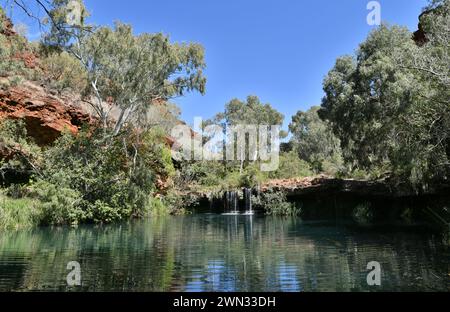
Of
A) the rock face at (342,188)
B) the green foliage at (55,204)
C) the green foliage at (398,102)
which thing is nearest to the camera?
the green foliage at (398,102)

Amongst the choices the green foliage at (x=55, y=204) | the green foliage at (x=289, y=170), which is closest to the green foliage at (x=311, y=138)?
the green foliage at (x=289, y=170)

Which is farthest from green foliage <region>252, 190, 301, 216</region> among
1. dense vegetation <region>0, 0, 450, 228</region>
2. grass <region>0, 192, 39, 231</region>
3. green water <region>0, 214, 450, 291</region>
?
grass <region>0, 192, 39, 231</region>

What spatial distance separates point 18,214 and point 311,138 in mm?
53105

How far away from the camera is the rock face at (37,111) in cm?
2941

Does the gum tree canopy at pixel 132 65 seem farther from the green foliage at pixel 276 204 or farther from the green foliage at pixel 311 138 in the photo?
the green foliage at pixel 311 138

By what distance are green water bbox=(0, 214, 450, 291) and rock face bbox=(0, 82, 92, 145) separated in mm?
14251

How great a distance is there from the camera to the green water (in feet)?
27.2

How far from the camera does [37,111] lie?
99.6 ft

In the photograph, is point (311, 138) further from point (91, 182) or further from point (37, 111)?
point (91, 182)

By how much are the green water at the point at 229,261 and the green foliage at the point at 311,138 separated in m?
44.4

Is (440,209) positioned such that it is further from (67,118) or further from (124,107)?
(67,118)

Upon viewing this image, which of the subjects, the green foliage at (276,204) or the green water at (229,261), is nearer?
the green water at (229,261)
